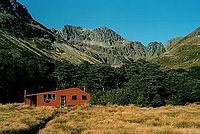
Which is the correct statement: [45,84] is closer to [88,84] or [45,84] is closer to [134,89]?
[88,84]

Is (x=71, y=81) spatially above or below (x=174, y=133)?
above

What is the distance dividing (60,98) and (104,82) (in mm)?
32946

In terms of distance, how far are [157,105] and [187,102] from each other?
15.1 m

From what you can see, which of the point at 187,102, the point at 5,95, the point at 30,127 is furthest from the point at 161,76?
the point at 30,127

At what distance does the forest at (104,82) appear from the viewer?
94.6 m

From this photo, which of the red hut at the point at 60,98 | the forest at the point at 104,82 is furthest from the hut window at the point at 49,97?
the forest at the point at 104,82

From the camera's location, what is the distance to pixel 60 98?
3752 inches

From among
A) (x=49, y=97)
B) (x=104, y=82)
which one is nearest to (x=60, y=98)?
(x=49, y=97)

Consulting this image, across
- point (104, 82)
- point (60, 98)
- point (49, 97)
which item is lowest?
point (60, 98)

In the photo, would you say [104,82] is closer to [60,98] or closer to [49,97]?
[60,98]

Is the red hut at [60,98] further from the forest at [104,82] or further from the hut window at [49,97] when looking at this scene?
the forest at [104,82]

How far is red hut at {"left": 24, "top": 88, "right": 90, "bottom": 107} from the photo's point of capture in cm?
9475

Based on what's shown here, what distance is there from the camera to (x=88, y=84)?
404 ft

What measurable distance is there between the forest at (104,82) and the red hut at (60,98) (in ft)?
12.1
